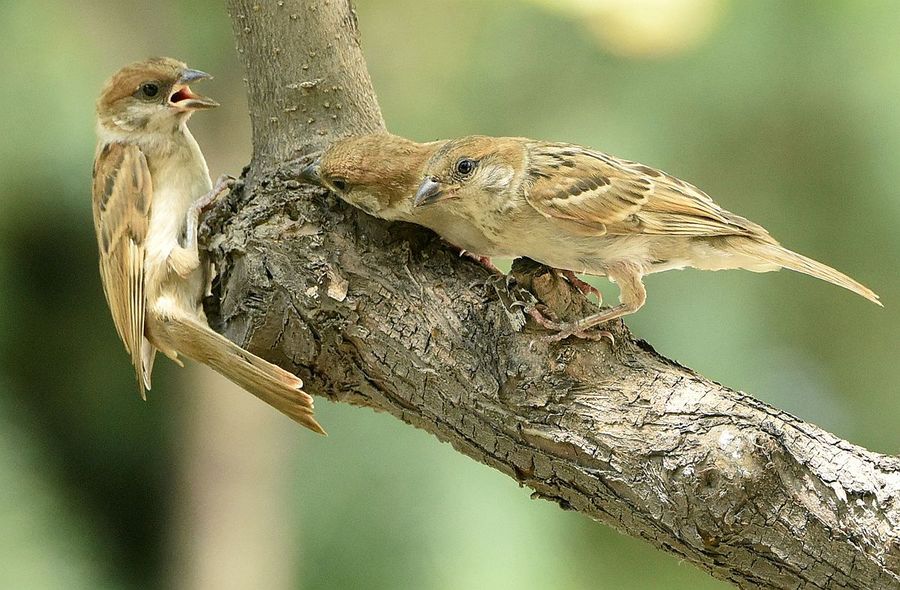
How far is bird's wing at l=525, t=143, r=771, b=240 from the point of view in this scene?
1.46 m

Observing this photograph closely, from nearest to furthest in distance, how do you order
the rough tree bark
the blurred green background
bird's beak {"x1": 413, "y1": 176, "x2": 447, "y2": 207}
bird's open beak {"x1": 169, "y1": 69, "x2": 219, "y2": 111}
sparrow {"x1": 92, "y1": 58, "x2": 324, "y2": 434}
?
1. the rough tree bark
2. bird's beak {"x1": 413, "y1": 176, "x2": 447, "y2": 207}
3. sparrow {"x1": 92, "y1": 58, "x2": 324, "y2": 434}
4. bird's open beak {"x1": 169, "y1": 69, "x2": 219, "y2": 111}
5. the blurred green background

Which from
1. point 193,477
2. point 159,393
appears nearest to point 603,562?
point 193,477

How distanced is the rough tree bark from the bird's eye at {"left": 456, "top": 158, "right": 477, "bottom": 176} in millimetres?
129

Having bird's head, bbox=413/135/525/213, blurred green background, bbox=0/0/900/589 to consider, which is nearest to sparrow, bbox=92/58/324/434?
bird's head, bbox=413/135/525/213

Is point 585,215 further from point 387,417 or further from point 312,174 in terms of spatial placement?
point 387,417

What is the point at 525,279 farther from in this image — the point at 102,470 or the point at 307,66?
the point at 102,470

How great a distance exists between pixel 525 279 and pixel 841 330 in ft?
5.20

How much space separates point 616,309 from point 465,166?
1.14ft

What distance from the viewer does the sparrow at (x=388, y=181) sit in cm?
145

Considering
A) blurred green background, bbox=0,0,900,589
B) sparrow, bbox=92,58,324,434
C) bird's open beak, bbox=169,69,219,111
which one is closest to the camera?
sparrow, bbox=92,58,324,434

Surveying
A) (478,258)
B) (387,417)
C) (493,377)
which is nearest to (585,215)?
(478,258)

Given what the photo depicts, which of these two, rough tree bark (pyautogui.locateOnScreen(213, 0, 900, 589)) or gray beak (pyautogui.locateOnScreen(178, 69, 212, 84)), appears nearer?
rough tree bark (pyautogui.locateOnScreen(213, 0, 900, 589))

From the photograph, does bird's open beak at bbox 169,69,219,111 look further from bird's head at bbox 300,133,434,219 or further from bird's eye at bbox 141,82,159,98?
bird's head at bbox 300,133,434,219

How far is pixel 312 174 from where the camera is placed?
1481mm
